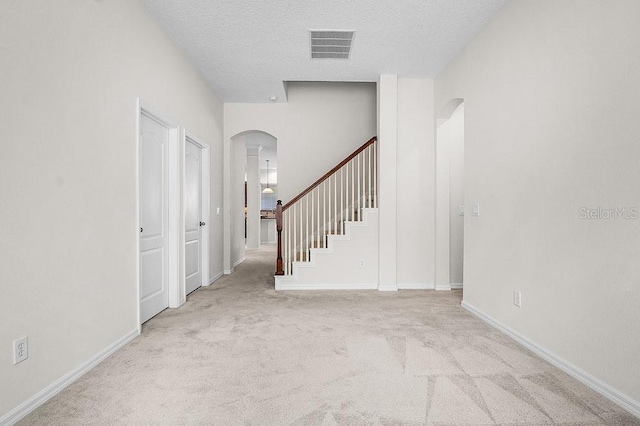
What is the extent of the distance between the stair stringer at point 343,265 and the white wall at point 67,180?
2.30 m

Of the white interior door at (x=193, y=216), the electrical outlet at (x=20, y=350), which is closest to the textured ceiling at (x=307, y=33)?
the white interior door at (x=193, y=216)

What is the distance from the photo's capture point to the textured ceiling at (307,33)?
121 inches

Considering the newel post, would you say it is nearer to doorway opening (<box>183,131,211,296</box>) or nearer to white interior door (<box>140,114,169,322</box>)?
doorway opening (<box>183,131,211,296</box>)

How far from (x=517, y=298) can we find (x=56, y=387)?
3316 millimetres

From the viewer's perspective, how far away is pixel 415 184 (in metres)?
4.78

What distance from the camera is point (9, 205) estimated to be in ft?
5.50

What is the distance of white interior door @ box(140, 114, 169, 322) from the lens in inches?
126

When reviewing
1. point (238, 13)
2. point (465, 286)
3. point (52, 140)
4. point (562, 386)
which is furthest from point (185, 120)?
point (562, 386)

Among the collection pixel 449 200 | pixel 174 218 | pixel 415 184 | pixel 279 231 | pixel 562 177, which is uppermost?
pixel 415 184

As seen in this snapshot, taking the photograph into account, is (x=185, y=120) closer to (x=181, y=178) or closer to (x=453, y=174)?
(x=181, y=178)

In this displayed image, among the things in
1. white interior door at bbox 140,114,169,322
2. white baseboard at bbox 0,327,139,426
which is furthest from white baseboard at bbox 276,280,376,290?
white baseboard at bbox 0,327,139,426

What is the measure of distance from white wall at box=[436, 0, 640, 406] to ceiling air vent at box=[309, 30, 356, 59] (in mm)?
1380

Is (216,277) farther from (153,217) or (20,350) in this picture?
(20,350)

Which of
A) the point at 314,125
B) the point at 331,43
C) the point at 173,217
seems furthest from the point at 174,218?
the point at 314,125
